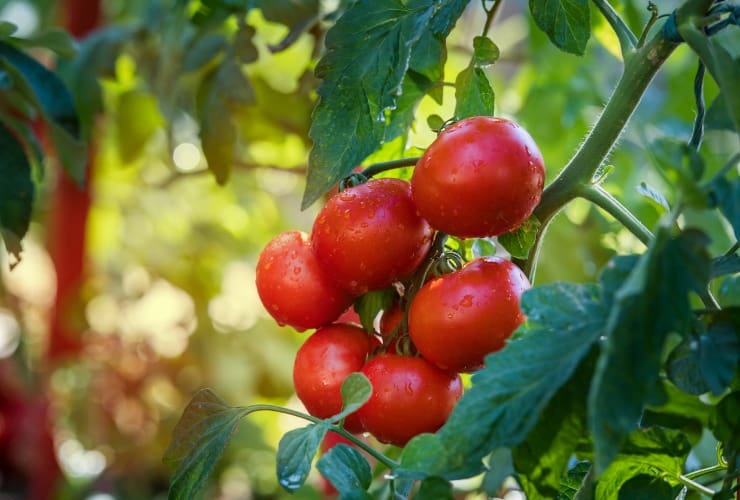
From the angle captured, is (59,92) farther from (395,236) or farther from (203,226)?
(203,226)

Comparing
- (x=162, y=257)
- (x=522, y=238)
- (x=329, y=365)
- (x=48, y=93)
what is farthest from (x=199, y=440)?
(x=162, y=257)

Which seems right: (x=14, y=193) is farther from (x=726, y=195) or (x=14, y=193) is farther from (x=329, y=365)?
(x=726, y=195)

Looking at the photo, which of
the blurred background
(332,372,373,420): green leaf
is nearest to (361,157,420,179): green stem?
(332,372,373,420): green leaf

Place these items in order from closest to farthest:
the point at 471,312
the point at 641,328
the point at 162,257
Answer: the point at 641,328
the point at 471,312
the point at 162,257

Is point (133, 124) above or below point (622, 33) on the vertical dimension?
below

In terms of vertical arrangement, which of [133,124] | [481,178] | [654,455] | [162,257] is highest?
[481,178]

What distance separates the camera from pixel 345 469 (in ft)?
1.20

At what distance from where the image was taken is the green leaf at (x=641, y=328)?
0.27 meters

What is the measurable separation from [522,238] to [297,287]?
0.11m

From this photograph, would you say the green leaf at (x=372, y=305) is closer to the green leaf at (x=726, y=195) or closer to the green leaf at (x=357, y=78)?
the green leaf at (x=357, y=78)

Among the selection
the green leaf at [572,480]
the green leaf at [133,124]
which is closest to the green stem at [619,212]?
the green leaf at [572,480]

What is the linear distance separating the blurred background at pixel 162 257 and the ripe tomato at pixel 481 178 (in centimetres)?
52

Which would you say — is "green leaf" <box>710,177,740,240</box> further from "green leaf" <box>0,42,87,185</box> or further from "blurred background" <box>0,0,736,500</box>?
"blurred background" <box>0,0,736,500</box>

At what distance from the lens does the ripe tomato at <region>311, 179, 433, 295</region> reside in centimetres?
40
